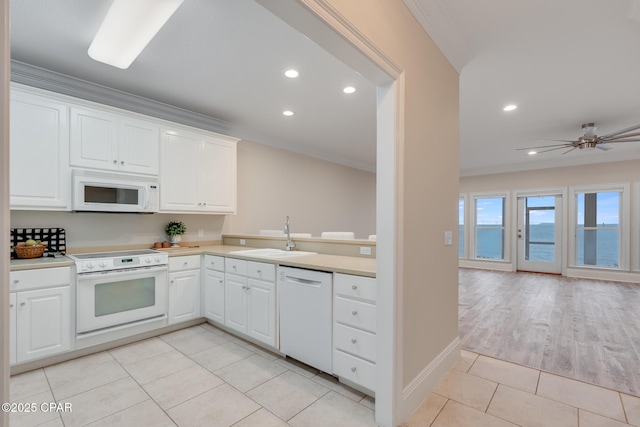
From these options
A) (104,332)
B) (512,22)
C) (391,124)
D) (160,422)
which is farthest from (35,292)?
(512,22)

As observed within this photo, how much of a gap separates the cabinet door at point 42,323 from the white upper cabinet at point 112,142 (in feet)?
3.98

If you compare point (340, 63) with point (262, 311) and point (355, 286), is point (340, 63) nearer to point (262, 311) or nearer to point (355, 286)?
point (355, 286)

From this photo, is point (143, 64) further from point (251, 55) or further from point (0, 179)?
point (0, 179)

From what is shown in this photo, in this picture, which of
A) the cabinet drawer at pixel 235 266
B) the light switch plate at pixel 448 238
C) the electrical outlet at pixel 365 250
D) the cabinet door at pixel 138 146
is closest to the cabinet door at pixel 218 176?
the cabinet door at pixel 138 146

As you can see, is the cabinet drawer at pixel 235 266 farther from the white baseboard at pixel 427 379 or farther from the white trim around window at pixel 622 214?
the white trim around window at pixel 622 214

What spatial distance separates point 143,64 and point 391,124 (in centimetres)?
244

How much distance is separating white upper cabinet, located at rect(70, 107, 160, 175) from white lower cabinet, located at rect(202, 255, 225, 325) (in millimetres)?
1223

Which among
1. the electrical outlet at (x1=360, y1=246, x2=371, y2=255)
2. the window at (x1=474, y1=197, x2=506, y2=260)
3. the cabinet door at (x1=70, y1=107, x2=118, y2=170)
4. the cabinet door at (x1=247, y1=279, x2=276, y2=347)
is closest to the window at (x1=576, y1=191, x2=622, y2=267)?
the window at (x1=474, y1=197, x2=506, y2=260)

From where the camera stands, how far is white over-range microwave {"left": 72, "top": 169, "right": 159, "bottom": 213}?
283 centimetres

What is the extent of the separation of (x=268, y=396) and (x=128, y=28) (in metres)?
2.81

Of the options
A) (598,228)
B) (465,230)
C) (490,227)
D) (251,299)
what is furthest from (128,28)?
(598,228)

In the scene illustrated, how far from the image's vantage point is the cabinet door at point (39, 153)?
99.3 inches

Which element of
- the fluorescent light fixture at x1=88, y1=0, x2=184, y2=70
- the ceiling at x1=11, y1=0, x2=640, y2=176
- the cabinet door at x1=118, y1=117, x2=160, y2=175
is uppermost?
the ceiling at x1=11, y1=0, x2=640, y2=176

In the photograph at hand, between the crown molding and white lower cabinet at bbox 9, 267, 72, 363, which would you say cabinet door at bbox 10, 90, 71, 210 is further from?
the crown molding
